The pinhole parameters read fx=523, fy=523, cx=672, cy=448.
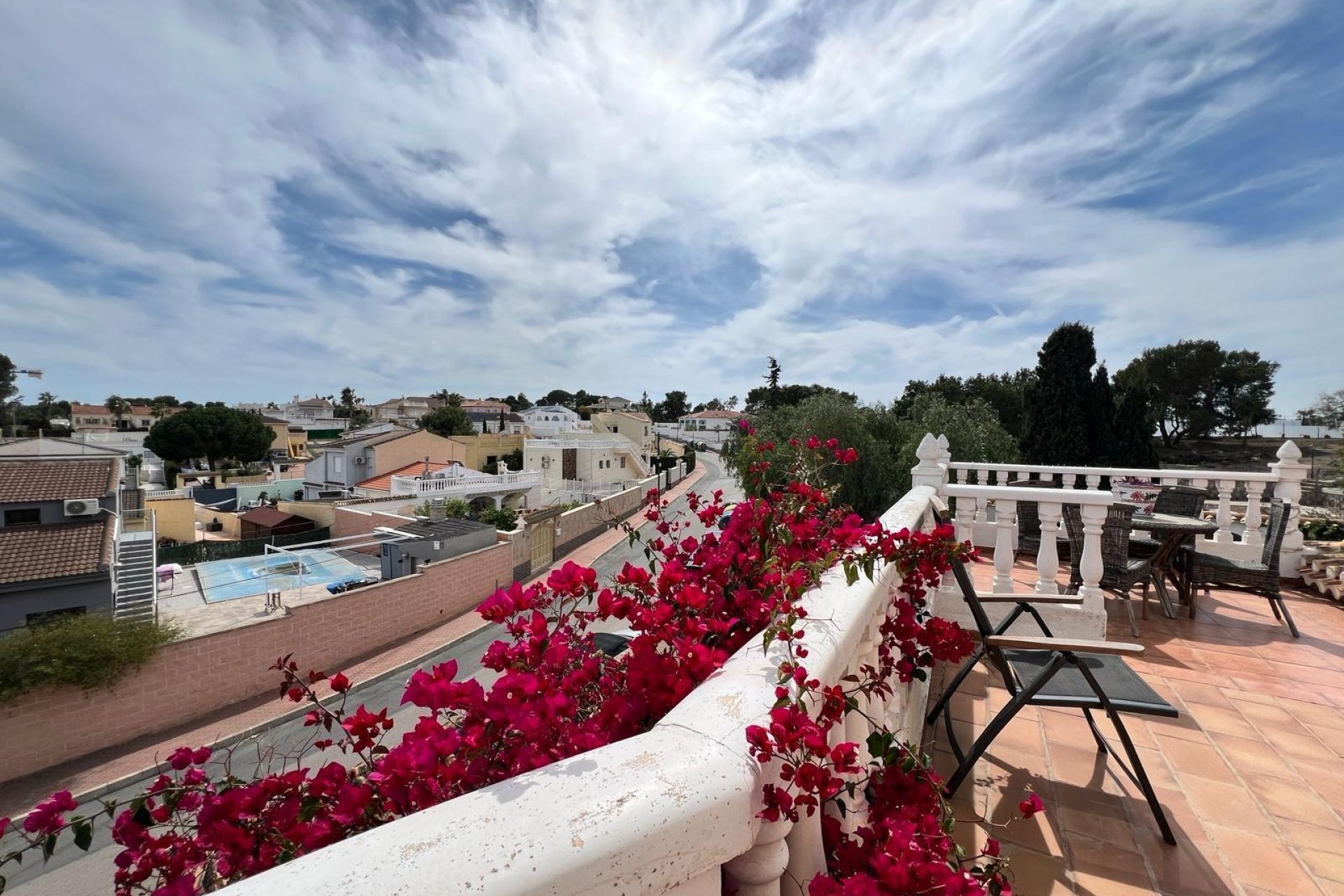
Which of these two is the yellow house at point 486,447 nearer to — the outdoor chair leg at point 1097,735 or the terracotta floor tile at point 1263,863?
the outdoor chair leg at point 1097,735

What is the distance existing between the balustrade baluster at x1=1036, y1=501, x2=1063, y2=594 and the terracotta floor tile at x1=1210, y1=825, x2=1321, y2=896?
5.30 ft

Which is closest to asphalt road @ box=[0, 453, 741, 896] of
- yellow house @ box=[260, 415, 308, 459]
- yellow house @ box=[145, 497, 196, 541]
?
yellow house @ box=[145, 497, 196, 541]

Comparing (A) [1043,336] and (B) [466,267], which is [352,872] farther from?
(B) [466,267]

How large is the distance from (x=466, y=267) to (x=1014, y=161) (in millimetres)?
24322

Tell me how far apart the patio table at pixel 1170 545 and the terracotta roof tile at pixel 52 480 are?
24836mm

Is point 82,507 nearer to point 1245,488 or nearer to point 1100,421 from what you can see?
point 1245,488

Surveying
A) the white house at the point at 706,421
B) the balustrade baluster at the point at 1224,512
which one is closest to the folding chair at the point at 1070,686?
the balustrade baluster at the point at 1224,512

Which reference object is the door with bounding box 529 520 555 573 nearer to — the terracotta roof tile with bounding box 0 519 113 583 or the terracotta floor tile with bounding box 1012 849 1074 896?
the terracotta roof tile with bounding box 0 519 113 583

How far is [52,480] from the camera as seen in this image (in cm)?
1627

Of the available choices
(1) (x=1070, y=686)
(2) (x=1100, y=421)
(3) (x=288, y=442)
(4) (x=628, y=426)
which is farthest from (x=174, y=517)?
(2) (x=1100, y=421)

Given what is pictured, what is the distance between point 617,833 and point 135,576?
23.8 meters

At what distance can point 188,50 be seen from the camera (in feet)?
24.3

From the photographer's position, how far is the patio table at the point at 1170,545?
386 centimetres

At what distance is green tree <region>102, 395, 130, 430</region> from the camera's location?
69438mm
